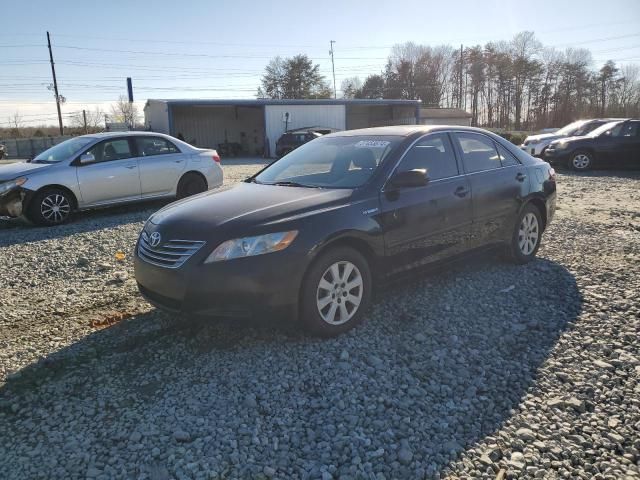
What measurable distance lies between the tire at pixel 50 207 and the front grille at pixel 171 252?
5.47 meters

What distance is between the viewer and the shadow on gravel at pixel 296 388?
2.59 m

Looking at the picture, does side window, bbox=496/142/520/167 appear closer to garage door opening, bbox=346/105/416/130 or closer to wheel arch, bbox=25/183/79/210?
wheel arch, bbox=25/183/79/210

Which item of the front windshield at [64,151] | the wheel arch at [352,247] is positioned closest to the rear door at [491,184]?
the wheel arch at [352,247]

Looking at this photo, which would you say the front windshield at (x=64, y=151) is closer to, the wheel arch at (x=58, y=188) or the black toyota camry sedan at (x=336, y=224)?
the wheel arch at (x=58, y=188)

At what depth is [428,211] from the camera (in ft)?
14.4

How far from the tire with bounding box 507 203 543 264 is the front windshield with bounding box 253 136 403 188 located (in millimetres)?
1913

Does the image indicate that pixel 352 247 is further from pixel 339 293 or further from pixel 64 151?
pixel 64 151

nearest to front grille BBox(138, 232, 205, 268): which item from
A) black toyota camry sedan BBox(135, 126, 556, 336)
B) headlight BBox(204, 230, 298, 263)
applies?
black toyota camry sedan BBox(135, 126, 556, 336)

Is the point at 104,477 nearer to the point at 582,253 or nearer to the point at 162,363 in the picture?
the point at 162,363

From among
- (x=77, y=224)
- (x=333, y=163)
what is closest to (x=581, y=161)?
(x=333, y=163)

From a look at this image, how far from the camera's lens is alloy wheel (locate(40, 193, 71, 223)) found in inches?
325

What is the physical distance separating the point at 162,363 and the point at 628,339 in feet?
11.5

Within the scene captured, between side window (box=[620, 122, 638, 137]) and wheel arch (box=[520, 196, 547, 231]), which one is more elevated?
side window (box=[620, 122, 638, 137])

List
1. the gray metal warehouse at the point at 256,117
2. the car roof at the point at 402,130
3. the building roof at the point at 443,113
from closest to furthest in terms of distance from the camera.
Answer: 1. the car roof at the point at 402,130
2. the gray metal warehouse at the point at 256,117
3. the building roof at the point at 443,113
